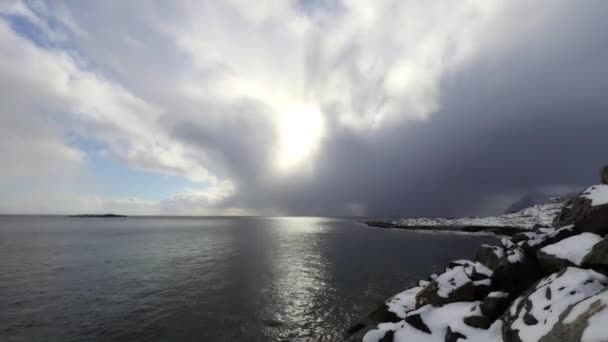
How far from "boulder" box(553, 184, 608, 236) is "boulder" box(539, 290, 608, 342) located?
868 cm

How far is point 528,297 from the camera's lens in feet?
35.4

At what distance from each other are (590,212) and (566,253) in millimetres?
4907

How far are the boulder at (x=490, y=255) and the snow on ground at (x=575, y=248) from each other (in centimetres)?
449

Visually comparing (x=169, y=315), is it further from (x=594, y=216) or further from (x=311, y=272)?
(x=594, y=216)

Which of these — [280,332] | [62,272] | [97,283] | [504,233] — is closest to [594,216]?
[280,332]

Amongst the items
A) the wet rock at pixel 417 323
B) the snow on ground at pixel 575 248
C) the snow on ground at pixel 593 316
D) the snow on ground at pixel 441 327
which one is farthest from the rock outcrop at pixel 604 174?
the wet rock at pixel 417 323

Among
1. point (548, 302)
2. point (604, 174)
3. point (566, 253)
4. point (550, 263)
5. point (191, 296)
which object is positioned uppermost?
point (604, 174)

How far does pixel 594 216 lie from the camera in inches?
570

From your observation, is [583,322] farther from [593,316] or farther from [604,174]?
[604,174]

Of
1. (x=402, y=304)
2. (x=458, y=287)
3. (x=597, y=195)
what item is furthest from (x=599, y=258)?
(x=402, y=304)

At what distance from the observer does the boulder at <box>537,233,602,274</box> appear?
38.6 ft

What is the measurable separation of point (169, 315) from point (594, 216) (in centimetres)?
2939

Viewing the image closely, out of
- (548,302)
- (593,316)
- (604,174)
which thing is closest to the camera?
(593,316)

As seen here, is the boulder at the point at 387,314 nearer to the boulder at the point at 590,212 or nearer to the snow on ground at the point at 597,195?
the boulder at the point at 590,212
